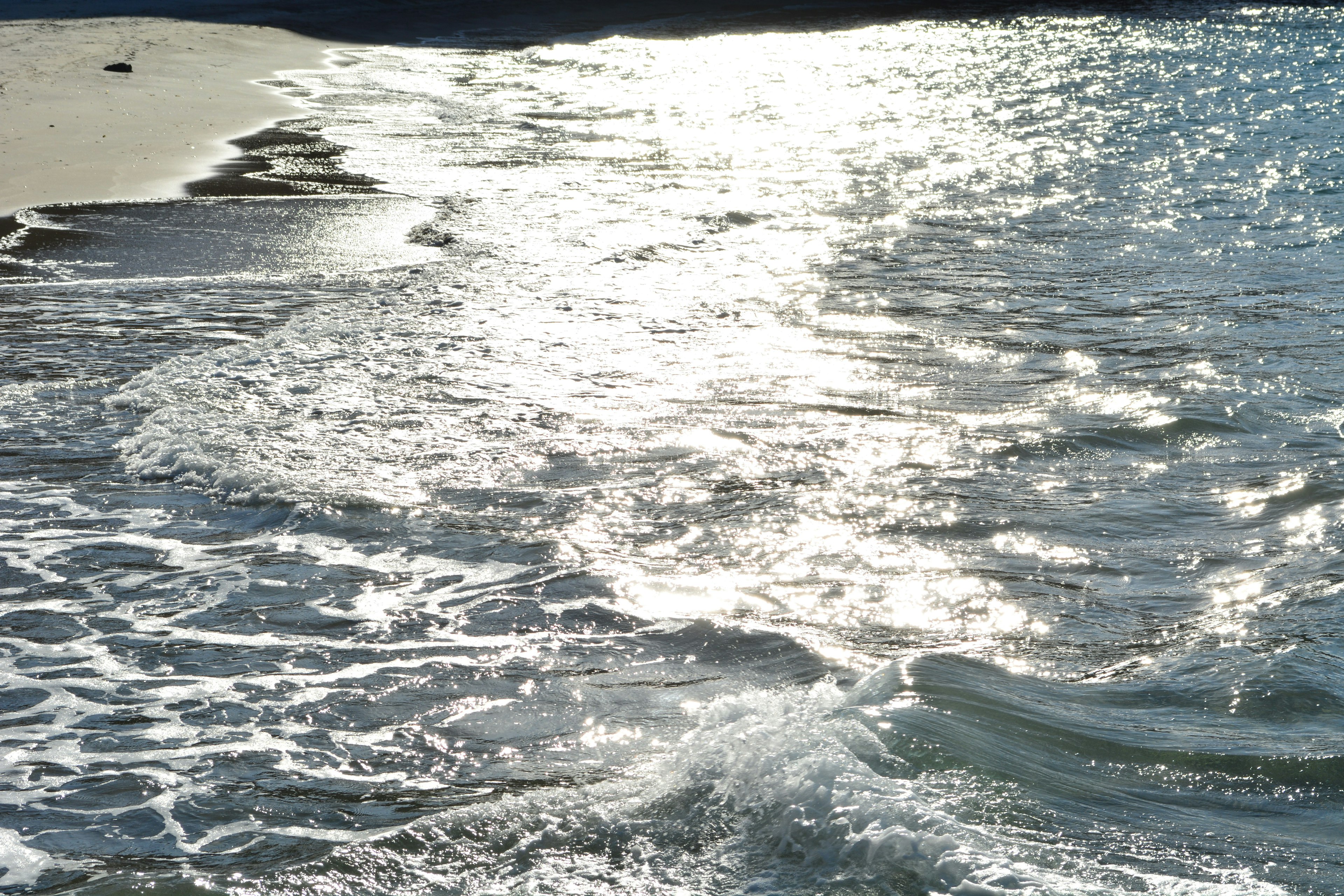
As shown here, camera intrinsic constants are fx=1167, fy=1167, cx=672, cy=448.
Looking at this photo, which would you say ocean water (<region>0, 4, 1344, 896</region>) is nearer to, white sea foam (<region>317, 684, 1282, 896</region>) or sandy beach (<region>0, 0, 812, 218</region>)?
white sea foam (<region>317, 684, 1282, 896</region>)

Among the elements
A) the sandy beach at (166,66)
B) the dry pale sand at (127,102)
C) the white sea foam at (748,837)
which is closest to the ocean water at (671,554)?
the white sea foam at (748,837)

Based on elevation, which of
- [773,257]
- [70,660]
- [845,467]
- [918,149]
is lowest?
[70,660]

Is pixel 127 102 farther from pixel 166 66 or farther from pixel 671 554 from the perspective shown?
pixel 671 554

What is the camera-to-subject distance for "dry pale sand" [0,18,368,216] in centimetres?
1369

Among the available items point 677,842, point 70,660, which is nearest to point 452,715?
point 677,842

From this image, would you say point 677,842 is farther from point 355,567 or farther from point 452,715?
point 355,567

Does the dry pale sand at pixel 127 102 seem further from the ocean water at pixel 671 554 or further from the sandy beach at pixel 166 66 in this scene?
the ocean water at pixel 671 554

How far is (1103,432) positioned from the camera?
642 centimetres

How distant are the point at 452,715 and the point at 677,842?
1.09 meters

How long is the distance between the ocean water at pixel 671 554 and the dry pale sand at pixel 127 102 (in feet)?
7.24

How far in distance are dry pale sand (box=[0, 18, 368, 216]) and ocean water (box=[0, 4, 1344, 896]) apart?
7.24ft

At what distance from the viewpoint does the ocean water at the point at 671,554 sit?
330cm

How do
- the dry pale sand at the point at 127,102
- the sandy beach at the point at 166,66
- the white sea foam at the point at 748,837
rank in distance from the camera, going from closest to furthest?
the white sea foam at the point at 748,837 → the dry pale sand at the point at 127,102 → the sandy beach at the point at 166,66

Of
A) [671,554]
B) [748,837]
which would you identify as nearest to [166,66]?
[671,554]
